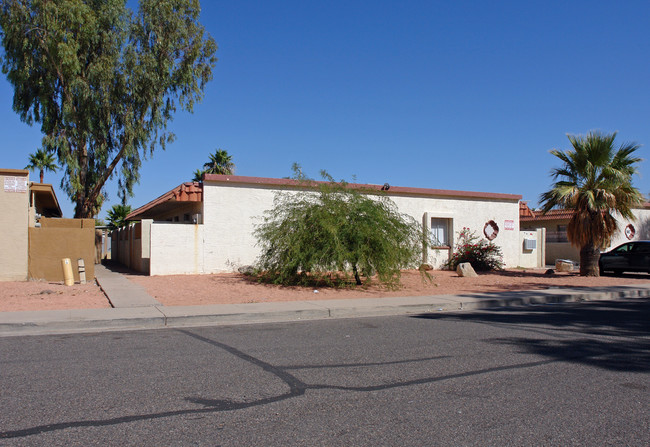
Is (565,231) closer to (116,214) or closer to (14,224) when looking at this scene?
(14,224)

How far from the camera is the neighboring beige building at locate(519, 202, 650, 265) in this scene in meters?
31.4

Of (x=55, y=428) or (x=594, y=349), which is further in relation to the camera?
(x=594, y=349)

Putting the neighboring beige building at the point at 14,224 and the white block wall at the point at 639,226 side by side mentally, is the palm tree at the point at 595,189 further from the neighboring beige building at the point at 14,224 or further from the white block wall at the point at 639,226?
the neighboring beige building at the point at 14,224

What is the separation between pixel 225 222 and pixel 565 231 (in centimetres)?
2214

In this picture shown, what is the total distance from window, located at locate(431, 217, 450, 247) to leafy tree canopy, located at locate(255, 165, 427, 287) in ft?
25.9

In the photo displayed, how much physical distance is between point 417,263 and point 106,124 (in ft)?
61.5

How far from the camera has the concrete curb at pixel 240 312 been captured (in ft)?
32.8

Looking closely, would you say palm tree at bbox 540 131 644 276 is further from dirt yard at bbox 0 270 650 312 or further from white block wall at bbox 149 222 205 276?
white block wall at bbox 149 222 205 276

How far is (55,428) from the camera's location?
4590 millimetres

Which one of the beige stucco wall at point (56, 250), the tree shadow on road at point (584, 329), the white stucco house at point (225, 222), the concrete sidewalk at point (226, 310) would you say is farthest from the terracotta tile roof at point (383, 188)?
the tree shadow on road at point (584, 329)

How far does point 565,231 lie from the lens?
3266 centimetres

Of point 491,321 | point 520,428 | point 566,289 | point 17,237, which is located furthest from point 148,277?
point 520,428

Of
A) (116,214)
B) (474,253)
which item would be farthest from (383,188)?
(116,214)

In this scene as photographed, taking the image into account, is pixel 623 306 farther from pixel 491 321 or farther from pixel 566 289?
pixel 491 321
